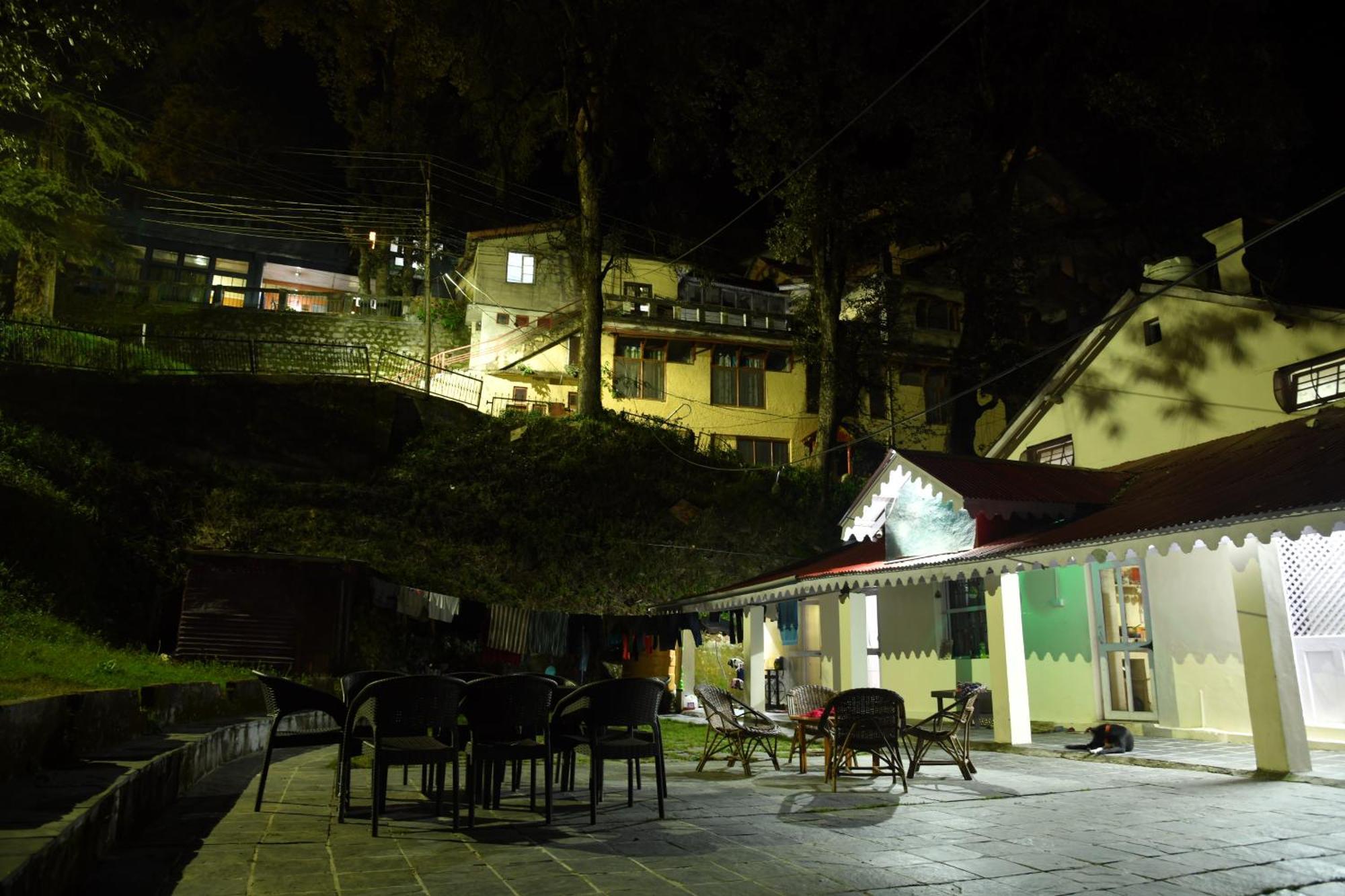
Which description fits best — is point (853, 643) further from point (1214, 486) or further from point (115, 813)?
point (115, 813)

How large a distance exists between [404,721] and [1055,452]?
44.0 ft

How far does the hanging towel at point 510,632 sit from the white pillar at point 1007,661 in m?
8.13

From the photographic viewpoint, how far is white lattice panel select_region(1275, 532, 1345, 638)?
8930mm

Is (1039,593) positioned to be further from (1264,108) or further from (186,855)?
(1264,108)

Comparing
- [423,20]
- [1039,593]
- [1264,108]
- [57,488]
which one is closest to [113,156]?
[57,488]

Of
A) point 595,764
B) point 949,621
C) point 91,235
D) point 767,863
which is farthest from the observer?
point 91,235

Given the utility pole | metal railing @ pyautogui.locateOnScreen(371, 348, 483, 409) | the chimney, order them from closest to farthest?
the chimney
the utility pole
metal railing @ pyautogui.locateOnScreen(371, 348, 483, 409)

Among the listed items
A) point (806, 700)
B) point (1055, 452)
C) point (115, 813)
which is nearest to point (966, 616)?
point (1055, 452)

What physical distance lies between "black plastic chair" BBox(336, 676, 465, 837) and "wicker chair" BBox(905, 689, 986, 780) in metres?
3.97

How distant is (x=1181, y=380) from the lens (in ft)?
42.9

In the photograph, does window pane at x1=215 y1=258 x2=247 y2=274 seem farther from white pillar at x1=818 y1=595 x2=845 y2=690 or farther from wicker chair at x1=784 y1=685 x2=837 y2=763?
wicker chair at x1=784 y1=685 x2=837 y2=763

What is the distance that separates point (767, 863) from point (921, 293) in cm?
3139

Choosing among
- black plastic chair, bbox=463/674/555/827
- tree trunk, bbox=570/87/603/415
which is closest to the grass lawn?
black plastic chair, bbox=463/674/555/827

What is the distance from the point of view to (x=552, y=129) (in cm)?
2888
